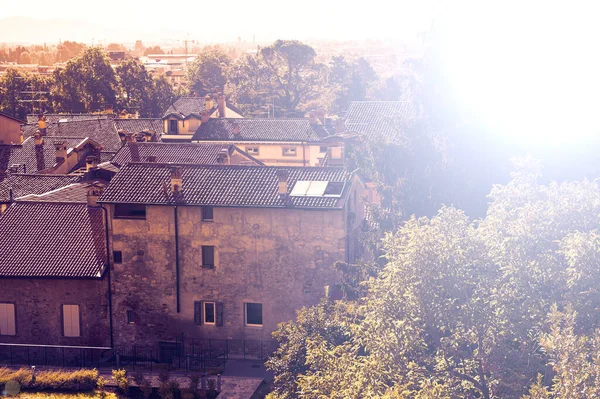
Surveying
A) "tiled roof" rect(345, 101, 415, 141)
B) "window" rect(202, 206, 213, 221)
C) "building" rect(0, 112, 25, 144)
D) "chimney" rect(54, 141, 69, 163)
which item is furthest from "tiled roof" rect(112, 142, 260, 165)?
"window" rect(202, 206, 213, 221)

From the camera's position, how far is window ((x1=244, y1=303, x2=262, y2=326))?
34.0m

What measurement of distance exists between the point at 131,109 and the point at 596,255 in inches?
3171

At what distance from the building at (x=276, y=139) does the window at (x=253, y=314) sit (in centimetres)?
2947

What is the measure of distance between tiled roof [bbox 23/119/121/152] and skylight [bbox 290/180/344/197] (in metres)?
32.2

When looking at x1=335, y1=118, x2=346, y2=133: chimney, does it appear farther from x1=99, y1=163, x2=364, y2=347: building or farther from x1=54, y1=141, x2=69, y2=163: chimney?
x1=99, y1=163, x2=364, y2=347: building

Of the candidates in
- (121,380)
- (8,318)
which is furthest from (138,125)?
(121,380)

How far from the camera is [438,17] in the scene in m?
35.8

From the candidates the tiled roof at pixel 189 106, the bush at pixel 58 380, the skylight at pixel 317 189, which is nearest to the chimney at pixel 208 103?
the tiled roof at pixel 189 106

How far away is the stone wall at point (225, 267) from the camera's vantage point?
3331cm

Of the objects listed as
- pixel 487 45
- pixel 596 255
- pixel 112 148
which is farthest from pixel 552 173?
pixel 112 148

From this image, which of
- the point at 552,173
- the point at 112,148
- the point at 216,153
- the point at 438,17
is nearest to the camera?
the point at 552,173

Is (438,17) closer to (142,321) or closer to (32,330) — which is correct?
(142,321)

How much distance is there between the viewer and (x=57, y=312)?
34469 millimetres

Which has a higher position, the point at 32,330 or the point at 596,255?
the point at 596,255
